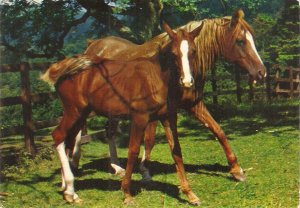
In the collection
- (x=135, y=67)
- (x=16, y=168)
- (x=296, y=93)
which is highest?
(x=135, y=67)

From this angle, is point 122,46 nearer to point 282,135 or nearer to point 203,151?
point 203,151

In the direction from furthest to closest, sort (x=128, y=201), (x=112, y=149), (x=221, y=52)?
1. (x=112, y=149)
2. (x=221, y=52)
3. (x=128, y=201)

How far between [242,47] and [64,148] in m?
3.15

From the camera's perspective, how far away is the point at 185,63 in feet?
16.9

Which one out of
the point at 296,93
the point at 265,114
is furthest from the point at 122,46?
the point at 296,93

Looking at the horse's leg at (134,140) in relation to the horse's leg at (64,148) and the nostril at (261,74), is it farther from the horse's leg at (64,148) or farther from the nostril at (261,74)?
the nostril at (261,74)

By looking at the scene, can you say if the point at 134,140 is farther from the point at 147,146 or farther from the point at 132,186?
the point at 147,146

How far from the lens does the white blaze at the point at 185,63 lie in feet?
16.7

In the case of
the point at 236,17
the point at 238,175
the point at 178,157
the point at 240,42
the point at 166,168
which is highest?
the point at 236,17

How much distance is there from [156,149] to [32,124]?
2.76 metres

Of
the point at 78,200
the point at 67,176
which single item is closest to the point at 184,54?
the point at 67,176

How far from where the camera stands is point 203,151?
9414mm

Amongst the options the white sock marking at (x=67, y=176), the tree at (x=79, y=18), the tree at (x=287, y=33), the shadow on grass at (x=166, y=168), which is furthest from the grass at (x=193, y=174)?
the tree at (x=287, y=33)

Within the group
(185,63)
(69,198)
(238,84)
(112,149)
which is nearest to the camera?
(185,63)
